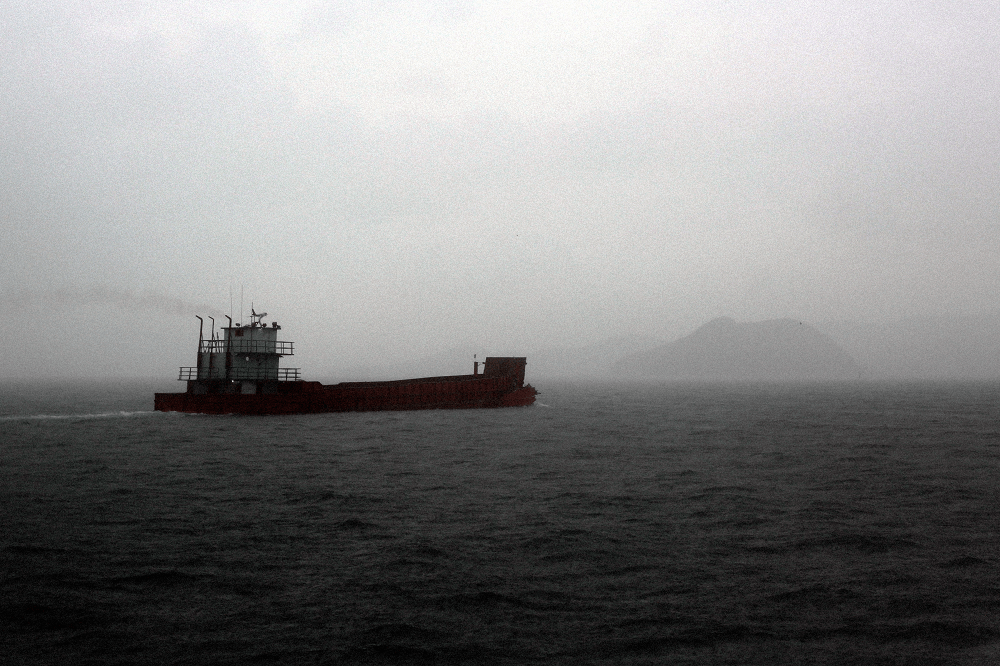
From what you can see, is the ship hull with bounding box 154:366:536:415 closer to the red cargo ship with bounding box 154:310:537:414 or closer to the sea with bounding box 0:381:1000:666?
the red cargo ship with bounding box 154:310:537:414

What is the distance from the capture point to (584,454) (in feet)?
112

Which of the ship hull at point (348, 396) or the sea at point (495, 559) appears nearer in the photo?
the sea at point (495, 559)

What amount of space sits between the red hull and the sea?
21.4 meters

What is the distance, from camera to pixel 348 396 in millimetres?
60969

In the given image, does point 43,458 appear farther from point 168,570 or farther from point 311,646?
point 311,646

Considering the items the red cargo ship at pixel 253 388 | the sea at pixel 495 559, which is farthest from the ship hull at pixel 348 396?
the sea at pixel 495 559

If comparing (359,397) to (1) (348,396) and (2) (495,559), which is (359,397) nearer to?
(1) (348,396)

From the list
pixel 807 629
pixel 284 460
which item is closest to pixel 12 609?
pixel 807 629

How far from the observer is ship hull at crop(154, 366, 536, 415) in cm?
5447

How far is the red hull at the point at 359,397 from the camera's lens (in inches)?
2143

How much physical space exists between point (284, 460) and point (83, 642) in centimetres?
2094

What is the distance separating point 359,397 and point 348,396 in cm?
110

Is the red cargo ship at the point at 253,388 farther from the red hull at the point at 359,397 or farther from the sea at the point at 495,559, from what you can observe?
the sea at the point at 495,559

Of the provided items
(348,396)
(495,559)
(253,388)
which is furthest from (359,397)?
(495,559)
